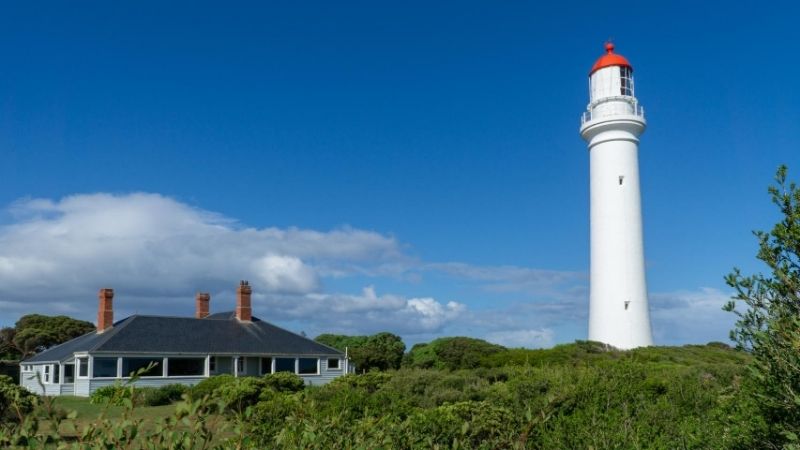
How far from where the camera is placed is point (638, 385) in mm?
14531

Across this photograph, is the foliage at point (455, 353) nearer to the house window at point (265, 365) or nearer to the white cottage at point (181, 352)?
the white cottage at point (181, 352)

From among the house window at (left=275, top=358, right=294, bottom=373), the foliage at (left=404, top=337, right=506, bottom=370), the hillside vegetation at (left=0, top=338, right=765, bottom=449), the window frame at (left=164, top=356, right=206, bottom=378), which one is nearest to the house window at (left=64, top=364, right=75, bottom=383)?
the window frame at (left=164, top=356, right=206, bottom=378)

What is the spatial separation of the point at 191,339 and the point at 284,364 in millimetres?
5281

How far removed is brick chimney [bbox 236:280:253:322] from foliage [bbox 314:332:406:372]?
21.4 ft

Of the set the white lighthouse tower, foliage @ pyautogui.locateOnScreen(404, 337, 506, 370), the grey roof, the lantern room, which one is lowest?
foliage @ pyautogui.locateOnScreen(404, 337, 506, 370)

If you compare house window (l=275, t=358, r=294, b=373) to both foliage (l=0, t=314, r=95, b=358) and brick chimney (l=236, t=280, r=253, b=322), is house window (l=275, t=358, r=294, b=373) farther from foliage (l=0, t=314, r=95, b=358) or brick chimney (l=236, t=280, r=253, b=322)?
foliage (l=0, t=314, r=95, b=358)

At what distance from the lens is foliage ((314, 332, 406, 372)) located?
4378 centimetres

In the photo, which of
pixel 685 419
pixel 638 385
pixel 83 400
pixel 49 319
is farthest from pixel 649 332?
pixel 49 319

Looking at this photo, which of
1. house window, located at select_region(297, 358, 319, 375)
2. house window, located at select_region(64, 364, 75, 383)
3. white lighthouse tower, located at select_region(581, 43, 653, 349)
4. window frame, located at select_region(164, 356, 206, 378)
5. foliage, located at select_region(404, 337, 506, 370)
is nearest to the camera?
white lighthouse tower, located at select_region(581, 43, 653, 349)

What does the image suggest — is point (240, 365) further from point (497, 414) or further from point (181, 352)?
point (497, 414)

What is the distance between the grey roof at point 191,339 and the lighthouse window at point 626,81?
817 inches

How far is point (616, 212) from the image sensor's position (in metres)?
31.5

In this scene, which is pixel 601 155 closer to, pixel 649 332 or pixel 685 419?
pixel 649 332

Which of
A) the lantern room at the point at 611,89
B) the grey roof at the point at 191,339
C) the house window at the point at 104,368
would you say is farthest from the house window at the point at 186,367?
the lantern room at the point at 611,89
